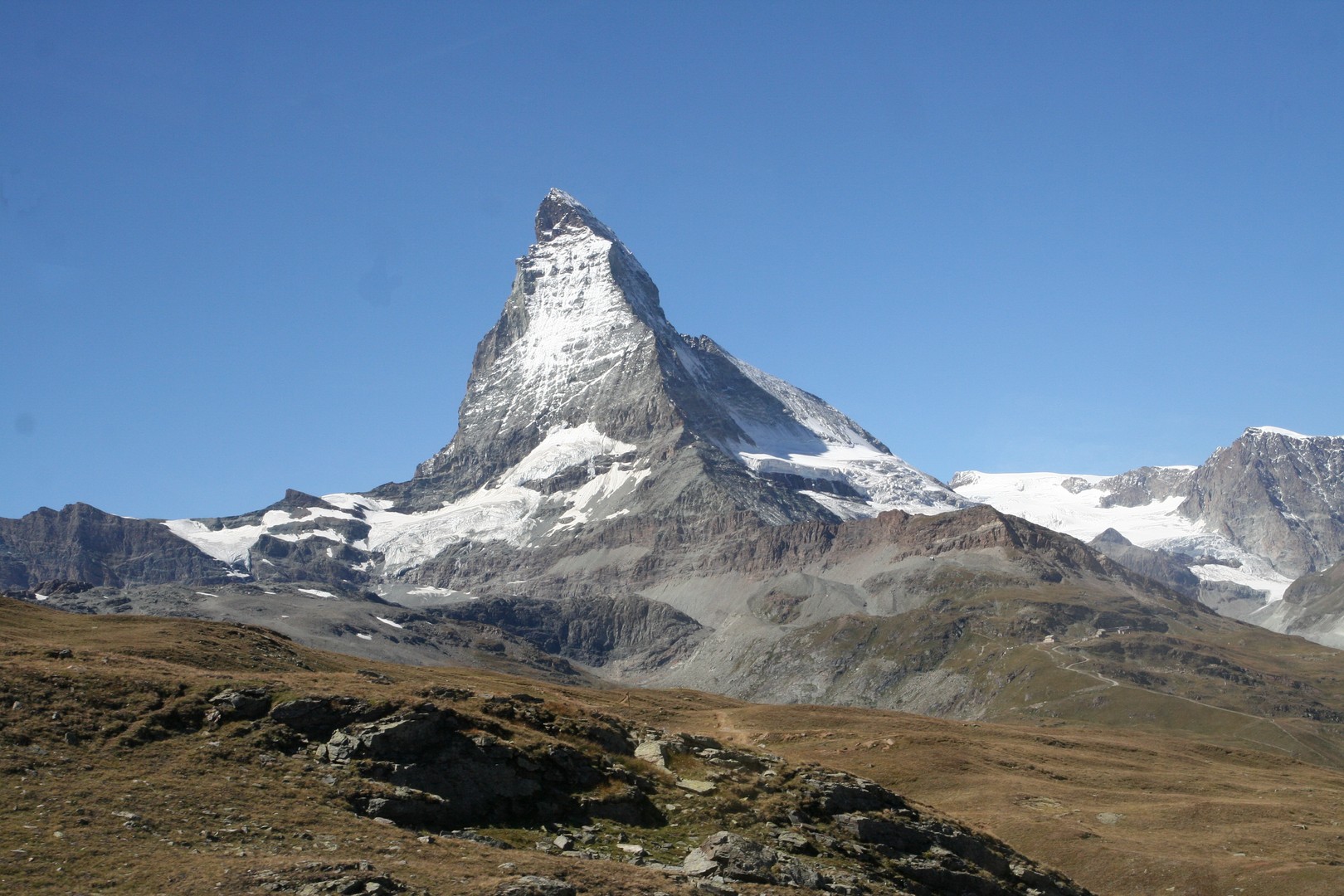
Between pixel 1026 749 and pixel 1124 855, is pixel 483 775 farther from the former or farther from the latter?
pixel 1026 749

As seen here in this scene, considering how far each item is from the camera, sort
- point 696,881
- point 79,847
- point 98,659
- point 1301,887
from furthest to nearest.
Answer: point 1301,887 → point 98,659 → point 696,881 → point 79,847

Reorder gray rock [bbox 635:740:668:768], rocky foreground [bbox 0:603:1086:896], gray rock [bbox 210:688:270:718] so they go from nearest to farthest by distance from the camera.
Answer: rocky foreground [bbox 0:603:1086:896]
gray rock [bbox 210:688:270:718]
gray rock [bbox 635:740:668:768]

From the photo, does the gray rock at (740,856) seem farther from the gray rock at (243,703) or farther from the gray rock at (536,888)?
the gray rock at (243,703)

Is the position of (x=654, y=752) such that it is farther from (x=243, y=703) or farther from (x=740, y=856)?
(x=243, y=703)

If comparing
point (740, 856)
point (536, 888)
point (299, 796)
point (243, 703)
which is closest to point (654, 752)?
point (740, 856)

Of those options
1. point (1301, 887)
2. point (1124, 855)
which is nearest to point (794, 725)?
point (1124, 855)

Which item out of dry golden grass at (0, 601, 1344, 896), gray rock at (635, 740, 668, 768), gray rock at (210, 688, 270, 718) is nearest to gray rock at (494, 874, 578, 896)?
dry golden grass at (0, 601, 1344, 896)

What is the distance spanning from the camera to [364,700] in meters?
52.6

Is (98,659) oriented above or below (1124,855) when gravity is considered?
above

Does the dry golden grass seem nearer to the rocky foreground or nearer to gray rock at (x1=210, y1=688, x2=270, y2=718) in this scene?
the rocky foreground

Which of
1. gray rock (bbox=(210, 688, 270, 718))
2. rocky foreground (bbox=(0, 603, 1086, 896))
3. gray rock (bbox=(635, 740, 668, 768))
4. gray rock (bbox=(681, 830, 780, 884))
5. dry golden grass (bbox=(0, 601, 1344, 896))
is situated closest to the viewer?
rocky foreground (bbox=(0, 603, 1086, 896))

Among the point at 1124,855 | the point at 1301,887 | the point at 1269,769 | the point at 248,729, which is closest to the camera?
the point at 248,729

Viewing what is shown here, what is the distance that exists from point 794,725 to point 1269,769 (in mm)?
67438

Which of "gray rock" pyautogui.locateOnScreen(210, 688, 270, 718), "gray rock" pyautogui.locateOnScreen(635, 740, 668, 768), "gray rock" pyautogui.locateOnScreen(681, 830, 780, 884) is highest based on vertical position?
"gray rock" pyautogui.locateOnScreen(210, 688, 270, 718)
